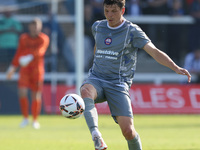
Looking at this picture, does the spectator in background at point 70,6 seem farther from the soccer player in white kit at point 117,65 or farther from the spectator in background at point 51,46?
the soccer player in white kit at point 117,65

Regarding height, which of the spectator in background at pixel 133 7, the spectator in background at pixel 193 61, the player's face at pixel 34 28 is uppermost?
the player's face at pixel 34 28

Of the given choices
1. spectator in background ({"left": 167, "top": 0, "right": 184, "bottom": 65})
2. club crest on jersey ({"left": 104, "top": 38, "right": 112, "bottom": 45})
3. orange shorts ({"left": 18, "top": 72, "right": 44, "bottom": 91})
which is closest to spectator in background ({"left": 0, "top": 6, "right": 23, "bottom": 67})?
orange shorts ({"left": 18, "top": 72, "right": 44, "bottom": 91})

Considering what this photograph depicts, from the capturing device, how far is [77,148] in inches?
353

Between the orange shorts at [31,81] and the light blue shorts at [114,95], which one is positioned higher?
the light blue shorts at [114,95]

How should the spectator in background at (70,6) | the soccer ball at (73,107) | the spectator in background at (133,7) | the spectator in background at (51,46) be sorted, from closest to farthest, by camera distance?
the soccer ball at (73,107) < the spectator in background at (51,46) < the spectator in background at (70,6) < the spectator in background at (133,7)

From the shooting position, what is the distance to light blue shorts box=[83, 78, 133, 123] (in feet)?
23.3

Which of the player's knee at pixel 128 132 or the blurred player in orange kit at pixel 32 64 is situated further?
the blurred player in orange kit at pixel 32 64

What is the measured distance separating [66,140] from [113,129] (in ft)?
8.38

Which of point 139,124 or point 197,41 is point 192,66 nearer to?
point 197,41

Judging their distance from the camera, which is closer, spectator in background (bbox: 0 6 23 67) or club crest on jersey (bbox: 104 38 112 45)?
club crest on jersey (bbox: 104 38 112 45)

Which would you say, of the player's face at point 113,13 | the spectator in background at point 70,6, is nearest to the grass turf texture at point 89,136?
the player's face at point 113,13

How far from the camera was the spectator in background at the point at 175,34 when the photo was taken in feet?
66.6

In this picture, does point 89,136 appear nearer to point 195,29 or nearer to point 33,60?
point 33,60

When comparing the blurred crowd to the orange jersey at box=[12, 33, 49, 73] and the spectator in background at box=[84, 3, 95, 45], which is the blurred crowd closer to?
the spectator in background at box=[84, 3, 95, 45]
